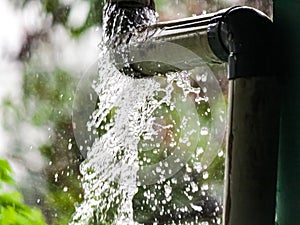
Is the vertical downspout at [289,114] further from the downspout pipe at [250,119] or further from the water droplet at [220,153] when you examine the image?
the water droplet at [220,153]

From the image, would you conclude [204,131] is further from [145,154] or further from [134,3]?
[134,3]

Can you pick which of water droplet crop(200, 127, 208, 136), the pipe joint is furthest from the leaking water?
the pipe joint

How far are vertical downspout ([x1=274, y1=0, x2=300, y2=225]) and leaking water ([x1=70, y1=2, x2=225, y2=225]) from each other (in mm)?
412

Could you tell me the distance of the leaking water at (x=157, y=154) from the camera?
1.37 m

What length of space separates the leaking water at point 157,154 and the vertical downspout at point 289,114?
1.35 feet

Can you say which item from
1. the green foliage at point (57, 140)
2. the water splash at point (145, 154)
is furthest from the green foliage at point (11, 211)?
the green foliage at point (57, 140)

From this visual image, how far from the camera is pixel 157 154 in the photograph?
1.55 m

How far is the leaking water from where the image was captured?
1367 mm

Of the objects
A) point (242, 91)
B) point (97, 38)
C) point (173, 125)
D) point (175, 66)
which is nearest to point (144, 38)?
point (175, 66)

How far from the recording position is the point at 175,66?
110cm

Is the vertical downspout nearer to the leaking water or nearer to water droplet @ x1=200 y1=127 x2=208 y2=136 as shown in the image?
the leaking water

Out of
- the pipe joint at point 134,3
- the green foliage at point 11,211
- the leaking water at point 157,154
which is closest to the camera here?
the pipe joint at point 134,3

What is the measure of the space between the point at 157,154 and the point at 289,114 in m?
0.67

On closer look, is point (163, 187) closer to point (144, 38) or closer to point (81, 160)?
point (81, 160)
